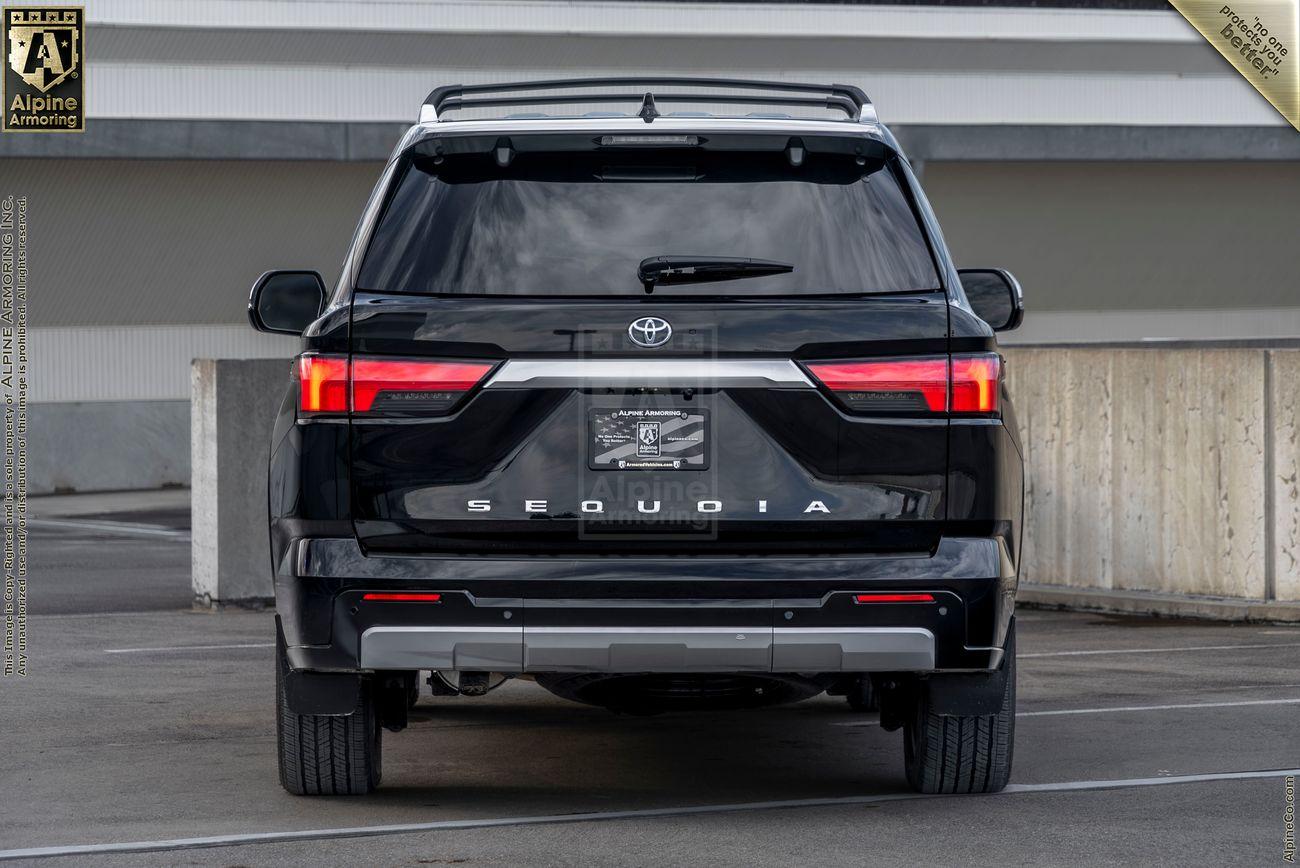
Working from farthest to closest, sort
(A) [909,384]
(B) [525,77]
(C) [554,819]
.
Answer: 1. (B) [525,77]
2. (C) [554,819]
3. (A) [909,384]

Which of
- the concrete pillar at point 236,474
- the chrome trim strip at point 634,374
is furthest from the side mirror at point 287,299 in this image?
the concrete pillar at point 236,474

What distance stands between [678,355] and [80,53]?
2228cm

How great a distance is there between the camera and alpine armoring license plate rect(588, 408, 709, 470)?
600 centimetres

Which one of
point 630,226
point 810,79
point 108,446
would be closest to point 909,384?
point 630,226

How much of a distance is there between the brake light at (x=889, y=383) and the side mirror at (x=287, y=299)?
1949mm

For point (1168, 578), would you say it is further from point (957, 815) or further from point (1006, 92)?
point (1006, 92)

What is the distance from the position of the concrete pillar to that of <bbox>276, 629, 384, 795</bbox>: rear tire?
20.3 feet

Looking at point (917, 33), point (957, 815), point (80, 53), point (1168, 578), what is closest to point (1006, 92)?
point (917, 33)

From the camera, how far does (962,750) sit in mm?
6863

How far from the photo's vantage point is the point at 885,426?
609 cm

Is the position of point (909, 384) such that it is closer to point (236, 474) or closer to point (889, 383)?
point (889, 383)

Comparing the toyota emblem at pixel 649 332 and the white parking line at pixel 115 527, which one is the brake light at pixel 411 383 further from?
the white parking line at pixel 115 527

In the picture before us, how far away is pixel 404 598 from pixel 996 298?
8.11 ft

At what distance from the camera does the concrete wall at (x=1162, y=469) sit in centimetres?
1223
